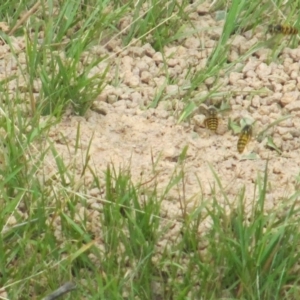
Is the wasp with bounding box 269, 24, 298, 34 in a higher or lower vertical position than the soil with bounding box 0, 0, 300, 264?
higher

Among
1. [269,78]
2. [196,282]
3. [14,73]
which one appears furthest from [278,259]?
[14,73]

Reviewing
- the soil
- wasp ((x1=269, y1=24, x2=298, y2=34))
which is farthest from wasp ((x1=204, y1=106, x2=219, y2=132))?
wasp ((x1=269, y1=24, x2=298, y2=34))

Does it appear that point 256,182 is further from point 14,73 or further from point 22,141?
point 14,73

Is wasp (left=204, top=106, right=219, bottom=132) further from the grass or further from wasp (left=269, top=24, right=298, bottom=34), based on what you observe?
wasp (left=269, top=24, right=298, bottom=34)

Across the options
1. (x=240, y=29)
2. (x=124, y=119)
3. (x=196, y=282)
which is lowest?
(x=196, y=282)

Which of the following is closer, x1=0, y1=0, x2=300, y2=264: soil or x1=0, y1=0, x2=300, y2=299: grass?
x1=0, y1=0, x2=300, y2=299: grass

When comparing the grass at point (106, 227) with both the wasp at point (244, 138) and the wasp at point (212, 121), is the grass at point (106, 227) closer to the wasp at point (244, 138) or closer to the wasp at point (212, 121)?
the wasp at point (212, 121)
